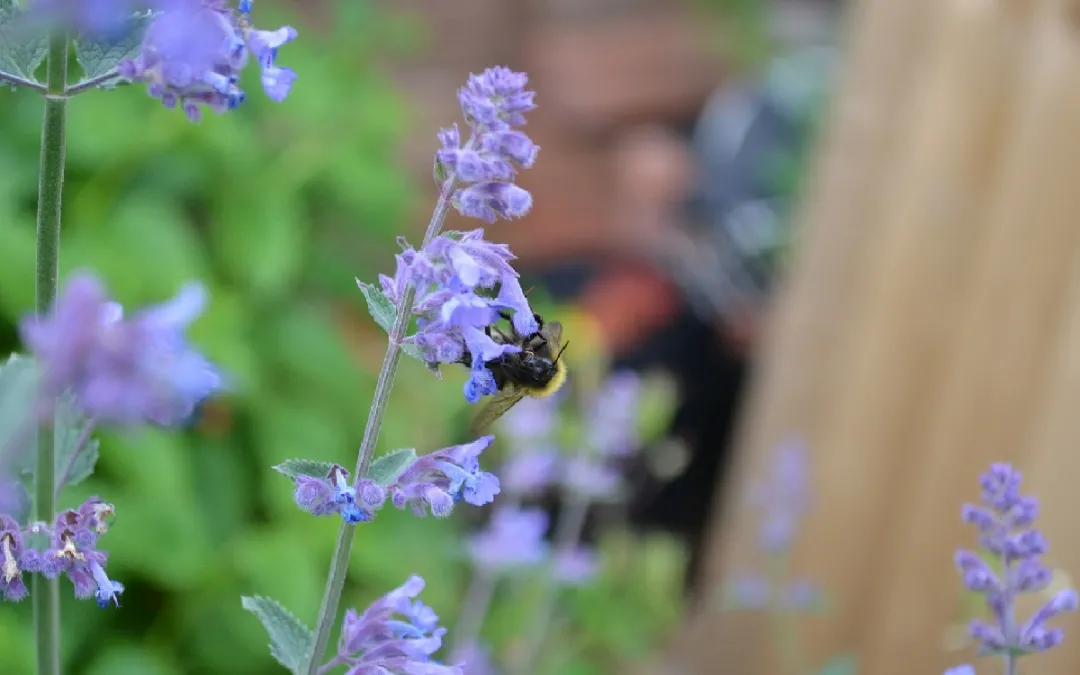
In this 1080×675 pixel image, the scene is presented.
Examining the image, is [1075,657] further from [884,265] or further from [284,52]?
[284,52]

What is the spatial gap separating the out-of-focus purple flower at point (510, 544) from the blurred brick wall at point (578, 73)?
3257 mm

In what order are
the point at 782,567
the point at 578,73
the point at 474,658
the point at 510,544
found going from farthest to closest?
the point at 578,73
the point at 782,567
the point at 510,544
the point at 474,658

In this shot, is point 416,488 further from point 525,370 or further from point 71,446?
point 525,370

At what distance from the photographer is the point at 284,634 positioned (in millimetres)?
714

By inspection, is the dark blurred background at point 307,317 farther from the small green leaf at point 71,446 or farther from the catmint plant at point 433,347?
the catmint plant at point 433,347

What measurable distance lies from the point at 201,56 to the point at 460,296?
0.19 metres

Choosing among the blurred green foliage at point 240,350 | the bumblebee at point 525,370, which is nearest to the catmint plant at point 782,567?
the blurred green foliage at point 240,350

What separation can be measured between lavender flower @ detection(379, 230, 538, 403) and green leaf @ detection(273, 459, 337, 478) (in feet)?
0.34

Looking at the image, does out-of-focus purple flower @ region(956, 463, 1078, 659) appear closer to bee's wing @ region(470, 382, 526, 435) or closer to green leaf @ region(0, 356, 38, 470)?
bee's wing @ region(470, 382, 526, 435)

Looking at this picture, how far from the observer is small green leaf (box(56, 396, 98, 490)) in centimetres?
68

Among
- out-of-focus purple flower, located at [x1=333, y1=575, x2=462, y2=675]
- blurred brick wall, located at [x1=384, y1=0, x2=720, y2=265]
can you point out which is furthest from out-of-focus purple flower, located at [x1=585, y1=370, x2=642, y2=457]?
blurred brick wall, located at [x1=384, y1=0, x2=720, y2=265]

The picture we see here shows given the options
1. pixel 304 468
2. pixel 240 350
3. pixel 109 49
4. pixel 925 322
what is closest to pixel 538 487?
pixel 240 350

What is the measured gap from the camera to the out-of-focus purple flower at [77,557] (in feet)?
2.10

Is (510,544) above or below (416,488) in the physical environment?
above
